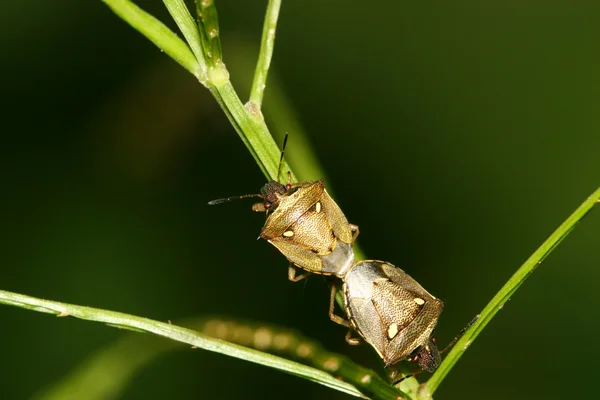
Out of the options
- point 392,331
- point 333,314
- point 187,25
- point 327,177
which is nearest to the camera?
point 187,25

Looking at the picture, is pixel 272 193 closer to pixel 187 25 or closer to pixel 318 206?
pixel 318 206

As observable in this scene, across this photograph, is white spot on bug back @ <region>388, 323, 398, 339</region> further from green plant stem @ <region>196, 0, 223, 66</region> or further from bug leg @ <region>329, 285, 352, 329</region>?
green plant stem @ <region>196, 0, 223, 66</region>

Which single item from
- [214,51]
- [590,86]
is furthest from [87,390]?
[590,86]

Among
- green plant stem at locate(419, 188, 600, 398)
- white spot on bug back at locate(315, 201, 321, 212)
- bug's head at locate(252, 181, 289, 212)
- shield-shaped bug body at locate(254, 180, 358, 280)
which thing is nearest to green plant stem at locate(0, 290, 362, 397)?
green plant stem at locate(419, 188, 600, 398)

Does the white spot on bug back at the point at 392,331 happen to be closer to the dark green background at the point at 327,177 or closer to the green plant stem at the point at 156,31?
the green plant stem at the point at 156,31

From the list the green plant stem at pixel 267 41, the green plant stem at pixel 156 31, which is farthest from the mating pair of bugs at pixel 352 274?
the green plant stem at pixel 156 31

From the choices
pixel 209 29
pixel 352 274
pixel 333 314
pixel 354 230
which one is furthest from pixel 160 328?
pixel 354 230

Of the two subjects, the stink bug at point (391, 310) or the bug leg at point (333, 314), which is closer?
the stink bug at point (391, 310)
